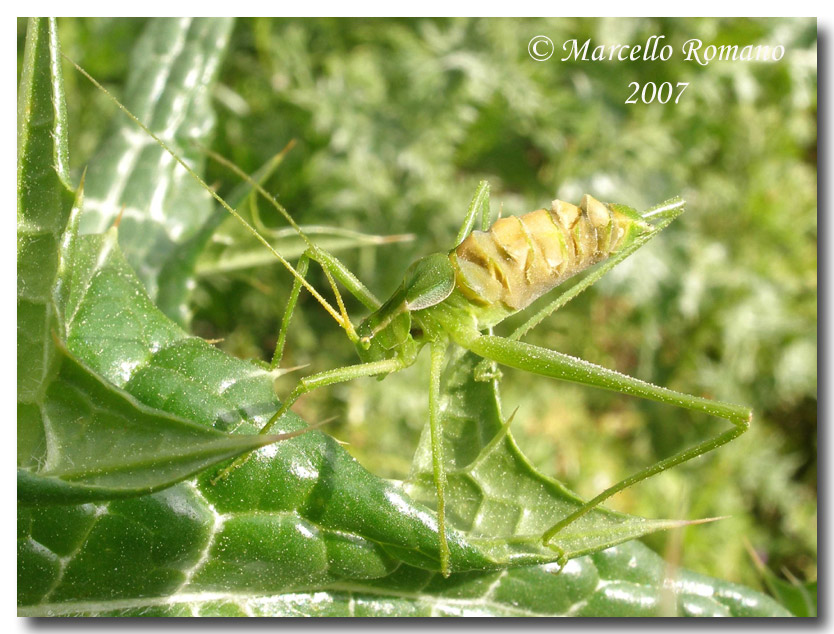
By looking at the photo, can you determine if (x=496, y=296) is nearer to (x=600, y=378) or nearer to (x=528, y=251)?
(x=528, y=251)

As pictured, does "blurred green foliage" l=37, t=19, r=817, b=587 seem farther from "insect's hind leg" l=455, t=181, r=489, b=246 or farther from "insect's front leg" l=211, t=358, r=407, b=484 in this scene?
"insect's front leg" l=211, t=358, r=407, b=484

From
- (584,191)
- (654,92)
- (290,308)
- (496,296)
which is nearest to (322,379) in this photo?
(290,308)

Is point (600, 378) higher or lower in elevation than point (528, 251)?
lower

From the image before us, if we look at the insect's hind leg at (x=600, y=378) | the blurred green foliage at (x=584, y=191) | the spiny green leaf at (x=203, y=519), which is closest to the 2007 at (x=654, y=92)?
the blurred green foliage at (x=584, y=191)

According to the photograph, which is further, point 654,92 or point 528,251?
point 654,92

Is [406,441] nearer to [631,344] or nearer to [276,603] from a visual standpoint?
[631,344]

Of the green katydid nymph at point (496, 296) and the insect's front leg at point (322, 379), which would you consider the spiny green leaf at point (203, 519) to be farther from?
the green katydid nymph at point (496, 296)

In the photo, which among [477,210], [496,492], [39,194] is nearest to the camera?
[39,194]

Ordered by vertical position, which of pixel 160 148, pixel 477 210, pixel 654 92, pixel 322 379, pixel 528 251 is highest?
pixel 654 92
